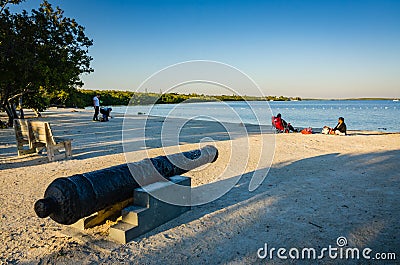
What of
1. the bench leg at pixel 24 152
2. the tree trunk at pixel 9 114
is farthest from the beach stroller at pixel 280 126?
the tree trunk at pixel 9 114

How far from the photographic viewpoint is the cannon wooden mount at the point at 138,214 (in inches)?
133

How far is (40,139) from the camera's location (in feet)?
25.6

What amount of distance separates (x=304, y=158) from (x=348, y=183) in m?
2.61

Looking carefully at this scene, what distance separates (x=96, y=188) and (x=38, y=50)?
12173mm

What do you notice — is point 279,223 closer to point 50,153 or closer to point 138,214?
point 138,214

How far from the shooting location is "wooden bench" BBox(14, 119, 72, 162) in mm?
7523

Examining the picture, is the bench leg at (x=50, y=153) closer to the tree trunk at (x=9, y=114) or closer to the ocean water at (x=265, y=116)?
the ocean water at (x=265, y=116)

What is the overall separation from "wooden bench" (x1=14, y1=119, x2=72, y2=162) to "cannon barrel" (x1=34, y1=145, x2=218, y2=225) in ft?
15.0

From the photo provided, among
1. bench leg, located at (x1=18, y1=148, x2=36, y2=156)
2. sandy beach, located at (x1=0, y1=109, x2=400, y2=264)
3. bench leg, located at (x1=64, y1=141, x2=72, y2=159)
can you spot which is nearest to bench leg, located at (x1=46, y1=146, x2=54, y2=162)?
sandy beach, located at (x1=0, y1=109, x2=400, y2=264)

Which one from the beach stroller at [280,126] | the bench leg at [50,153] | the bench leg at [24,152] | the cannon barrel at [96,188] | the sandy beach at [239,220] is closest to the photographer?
the cannon barrel at [96,188]

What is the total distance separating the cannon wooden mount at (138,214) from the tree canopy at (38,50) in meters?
9.96

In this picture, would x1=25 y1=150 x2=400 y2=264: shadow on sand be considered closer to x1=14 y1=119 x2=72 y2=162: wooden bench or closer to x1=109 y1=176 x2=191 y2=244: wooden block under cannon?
x1=109 y1=176 x2=191 y2=244: wooden block under cannon

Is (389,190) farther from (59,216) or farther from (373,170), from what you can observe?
(59,216)

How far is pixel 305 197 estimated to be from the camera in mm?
4887
